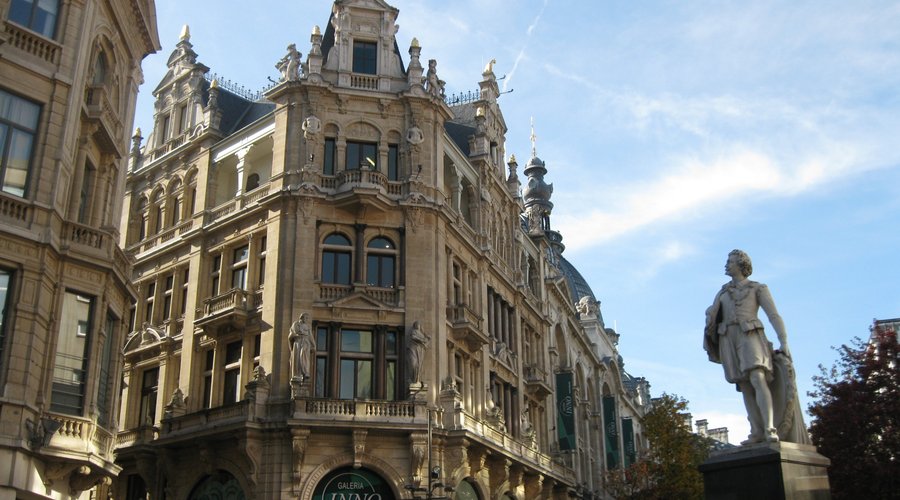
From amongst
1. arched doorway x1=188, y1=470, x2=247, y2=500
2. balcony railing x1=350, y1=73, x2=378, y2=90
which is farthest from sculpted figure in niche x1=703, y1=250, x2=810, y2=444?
balcony railing x1=350, y1=73, x2=378, y2=90

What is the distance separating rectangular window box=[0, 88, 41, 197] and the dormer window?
18.9m

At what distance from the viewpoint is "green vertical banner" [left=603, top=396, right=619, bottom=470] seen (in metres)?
64.7

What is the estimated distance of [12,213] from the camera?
1967 cm

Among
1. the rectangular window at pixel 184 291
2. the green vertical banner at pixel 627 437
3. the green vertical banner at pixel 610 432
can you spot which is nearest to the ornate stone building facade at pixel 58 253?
the rectangular window at pixel 184 291

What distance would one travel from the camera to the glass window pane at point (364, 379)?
33.1m

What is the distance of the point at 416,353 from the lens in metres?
33.3

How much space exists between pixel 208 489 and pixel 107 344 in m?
11.7

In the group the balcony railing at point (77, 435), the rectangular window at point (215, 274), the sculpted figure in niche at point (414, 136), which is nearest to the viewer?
the balcony railing at point (77, 435)

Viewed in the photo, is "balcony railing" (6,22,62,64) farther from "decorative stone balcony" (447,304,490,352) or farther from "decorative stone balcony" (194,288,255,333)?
"decorative stone balcony" (447,304,490,352)

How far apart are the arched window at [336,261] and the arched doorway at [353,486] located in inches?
285

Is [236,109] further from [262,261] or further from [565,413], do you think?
[565,413]

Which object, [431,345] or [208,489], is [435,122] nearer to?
[431,345]

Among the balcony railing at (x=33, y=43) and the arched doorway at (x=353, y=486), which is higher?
the balcony railing at (x=33, y=43)

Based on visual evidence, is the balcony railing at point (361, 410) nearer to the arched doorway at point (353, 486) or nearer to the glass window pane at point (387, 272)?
the arched doorway at point (353, 486)
